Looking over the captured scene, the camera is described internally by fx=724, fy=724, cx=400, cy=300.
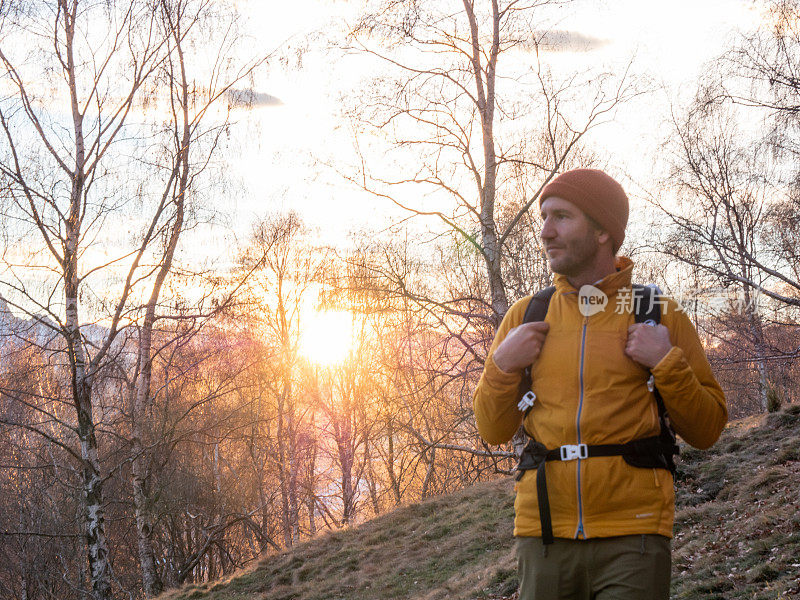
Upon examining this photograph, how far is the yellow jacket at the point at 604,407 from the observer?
209 centimetres

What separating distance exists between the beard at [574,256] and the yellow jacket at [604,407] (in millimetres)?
64

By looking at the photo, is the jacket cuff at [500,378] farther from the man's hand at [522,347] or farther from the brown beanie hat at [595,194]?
the brown beanie hat at [595,194]

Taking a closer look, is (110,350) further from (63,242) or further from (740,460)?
(740,460)

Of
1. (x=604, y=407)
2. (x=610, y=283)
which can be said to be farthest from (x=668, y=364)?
(x=610, y=283)

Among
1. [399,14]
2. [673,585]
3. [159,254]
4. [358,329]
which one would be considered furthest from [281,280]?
[673,585]

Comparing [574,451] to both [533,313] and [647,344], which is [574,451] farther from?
[533,313]

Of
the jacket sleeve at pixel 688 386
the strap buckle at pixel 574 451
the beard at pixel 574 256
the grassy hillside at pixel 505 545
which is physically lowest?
the grassy hillside at pixel 505 545

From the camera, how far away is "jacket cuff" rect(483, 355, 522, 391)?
231cm

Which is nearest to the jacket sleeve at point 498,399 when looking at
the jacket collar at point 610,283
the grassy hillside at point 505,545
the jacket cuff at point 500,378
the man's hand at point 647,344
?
the jacket cuff at point 500,378

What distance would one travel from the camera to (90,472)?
9.80 meters

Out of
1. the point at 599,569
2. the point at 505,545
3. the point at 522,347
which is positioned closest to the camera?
the point at 599,569

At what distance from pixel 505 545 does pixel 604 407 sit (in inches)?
355

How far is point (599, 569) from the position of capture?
6.82 ft

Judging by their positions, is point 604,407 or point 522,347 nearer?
point 604,407
